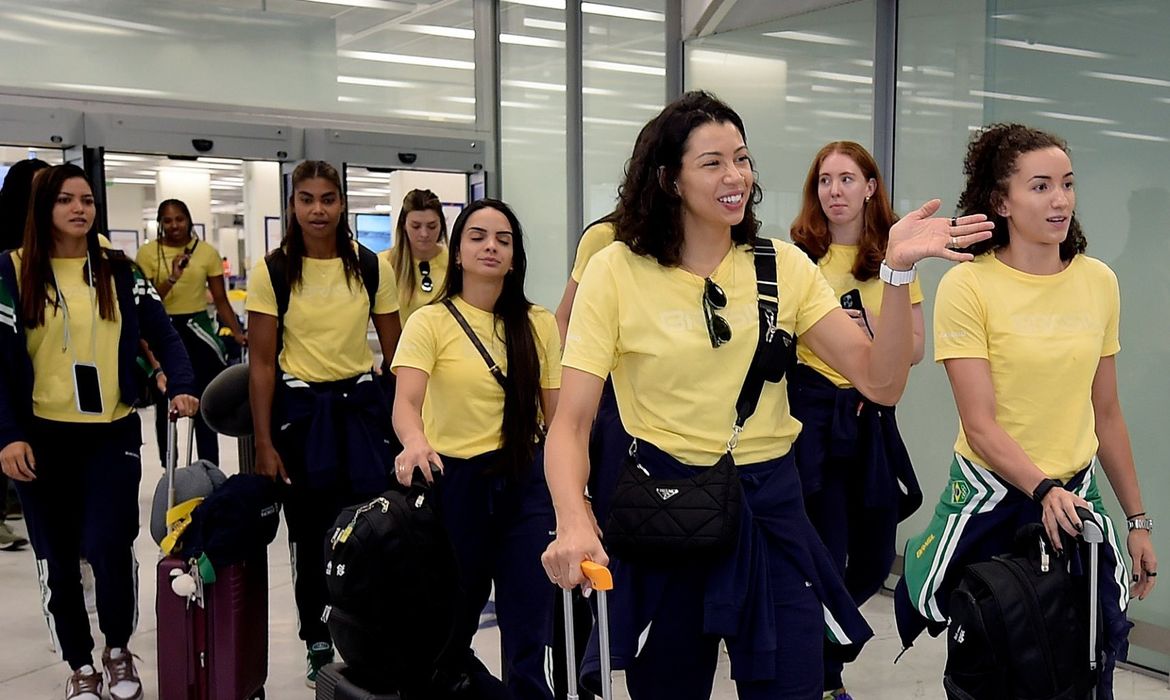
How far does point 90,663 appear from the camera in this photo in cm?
375

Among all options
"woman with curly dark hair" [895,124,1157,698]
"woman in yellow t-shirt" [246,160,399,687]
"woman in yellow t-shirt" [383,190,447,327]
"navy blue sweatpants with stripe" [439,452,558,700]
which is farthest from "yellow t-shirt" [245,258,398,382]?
"woman with curly dark hair" [895,124,1157,698]

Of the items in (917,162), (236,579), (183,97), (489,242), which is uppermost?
(183,97)

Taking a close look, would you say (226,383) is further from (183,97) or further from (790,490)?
(183,97)

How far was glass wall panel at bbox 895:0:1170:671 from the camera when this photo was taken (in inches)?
151

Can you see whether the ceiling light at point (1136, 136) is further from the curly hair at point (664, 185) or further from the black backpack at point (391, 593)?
the black backpack at point (391, 593)

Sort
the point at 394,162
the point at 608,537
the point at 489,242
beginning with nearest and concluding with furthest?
the point at 608,537 → the point at 489,242 → the point at 394,162

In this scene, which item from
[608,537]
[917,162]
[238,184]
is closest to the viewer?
[608,537]

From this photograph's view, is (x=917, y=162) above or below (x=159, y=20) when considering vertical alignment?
below

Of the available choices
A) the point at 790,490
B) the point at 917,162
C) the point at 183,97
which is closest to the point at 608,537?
the point at 790,490

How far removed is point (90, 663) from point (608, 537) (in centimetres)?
244

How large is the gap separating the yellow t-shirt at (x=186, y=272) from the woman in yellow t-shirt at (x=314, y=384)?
300cm

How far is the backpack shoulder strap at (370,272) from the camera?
3954 mm

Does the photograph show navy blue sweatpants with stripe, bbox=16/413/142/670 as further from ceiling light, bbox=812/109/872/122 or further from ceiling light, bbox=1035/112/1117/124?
ceiling light, bbox=1035/112/1117/124

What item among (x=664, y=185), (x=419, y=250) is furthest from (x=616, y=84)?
(x=664, y=185)
